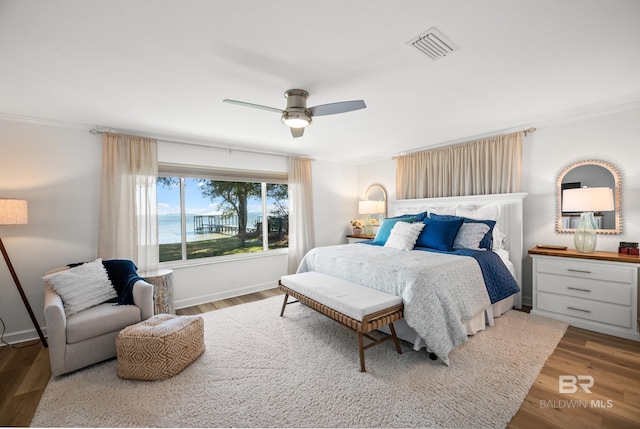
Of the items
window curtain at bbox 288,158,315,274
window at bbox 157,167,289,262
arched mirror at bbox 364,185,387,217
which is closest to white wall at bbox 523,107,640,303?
arched mirror at bbox 364,185,387,217

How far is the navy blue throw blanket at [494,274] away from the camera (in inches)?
116

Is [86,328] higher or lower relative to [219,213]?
lower

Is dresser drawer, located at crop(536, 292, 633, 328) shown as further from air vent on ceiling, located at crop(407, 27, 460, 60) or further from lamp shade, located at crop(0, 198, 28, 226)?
lamp shade, located at crop(0, 198, 28, 226)

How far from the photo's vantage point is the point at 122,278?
2885mm

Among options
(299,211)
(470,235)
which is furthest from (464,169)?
(299,211)

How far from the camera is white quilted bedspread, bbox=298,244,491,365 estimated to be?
2.36 meters

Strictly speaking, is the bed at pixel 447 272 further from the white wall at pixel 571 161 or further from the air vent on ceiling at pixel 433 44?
the air vent on ceiling at pixel 433 44

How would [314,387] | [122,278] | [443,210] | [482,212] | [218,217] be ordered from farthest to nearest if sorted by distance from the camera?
[218,217]
[443,210]
[482,212]
[122,278]
[314,387]

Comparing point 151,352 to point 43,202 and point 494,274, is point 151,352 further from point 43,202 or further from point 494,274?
Answer: point 494,274

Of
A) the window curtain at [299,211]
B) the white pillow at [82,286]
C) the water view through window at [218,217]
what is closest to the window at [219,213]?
the water view through window at [218,217]

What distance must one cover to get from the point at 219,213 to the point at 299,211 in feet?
4.57

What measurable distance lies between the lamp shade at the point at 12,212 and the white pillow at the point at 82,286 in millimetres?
675

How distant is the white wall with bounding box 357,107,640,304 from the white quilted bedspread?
1.46 meters

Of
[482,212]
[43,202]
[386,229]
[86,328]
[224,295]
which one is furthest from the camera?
[224,295]
